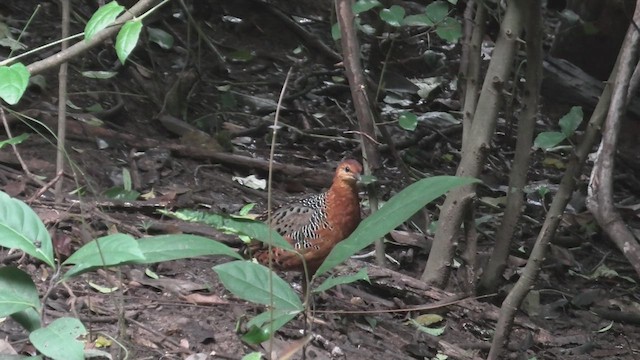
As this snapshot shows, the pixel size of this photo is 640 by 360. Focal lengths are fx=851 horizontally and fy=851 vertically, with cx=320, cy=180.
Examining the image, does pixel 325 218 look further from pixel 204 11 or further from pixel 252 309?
pixel 204 11

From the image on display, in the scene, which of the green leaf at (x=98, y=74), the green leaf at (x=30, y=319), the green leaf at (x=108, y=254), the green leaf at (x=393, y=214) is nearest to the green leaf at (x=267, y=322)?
the green leaf at (x=393, y=214)

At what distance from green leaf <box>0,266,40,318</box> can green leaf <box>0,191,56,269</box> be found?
6 centimetres

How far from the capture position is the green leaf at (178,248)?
214 cm

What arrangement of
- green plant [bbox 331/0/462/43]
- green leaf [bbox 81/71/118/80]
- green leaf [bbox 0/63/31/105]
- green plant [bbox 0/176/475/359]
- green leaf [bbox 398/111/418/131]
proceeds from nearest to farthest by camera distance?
green leaf [bbox 0/63/31/105], green plant [bbox 0/176/475/359], green plant [bbox 331/0/462/43], green leaf [bbox 398/111/418/131], green leaf [bbox 81/71/118/80]

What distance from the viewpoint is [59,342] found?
193cm

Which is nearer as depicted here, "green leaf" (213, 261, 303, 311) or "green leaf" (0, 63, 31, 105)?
Answer: "green leaf" (0, 63, 31, 105)

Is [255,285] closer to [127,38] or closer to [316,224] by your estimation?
[127,38]

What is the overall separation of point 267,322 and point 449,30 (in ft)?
6.96

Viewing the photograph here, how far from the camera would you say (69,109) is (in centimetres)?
491

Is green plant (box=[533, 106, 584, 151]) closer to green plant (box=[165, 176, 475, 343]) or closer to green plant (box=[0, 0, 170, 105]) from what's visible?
green plant (box=[165, 176, 475, 343])

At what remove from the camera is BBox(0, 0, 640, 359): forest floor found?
3111 mm

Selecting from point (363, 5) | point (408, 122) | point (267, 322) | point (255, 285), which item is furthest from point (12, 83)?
point (408, 122)

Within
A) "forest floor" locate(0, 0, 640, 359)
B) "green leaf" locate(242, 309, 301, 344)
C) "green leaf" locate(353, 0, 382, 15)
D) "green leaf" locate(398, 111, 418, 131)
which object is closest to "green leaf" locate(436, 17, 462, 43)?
"green leaf" locate(353, 0, 382, 15)

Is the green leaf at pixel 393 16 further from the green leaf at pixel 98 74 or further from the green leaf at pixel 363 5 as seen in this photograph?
the green leaf at pixel 98 74
